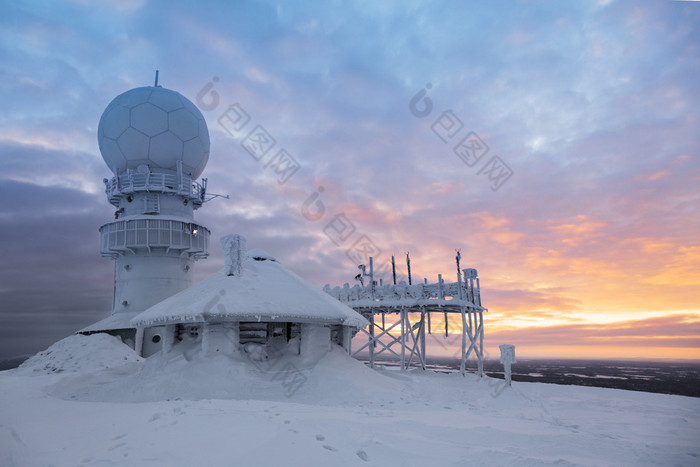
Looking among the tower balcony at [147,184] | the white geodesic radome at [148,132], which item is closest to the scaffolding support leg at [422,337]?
the tower balcony at [147,184]

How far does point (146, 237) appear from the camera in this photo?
29.3m

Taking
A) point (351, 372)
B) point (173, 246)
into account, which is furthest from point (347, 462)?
point (173, 246)

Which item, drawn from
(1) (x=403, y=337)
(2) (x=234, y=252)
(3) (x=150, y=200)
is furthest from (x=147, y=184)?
(1) (x=403, y=337)

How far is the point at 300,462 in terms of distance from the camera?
6133 mm

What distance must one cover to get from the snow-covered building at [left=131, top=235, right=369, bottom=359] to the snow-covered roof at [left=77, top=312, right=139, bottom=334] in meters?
10.1

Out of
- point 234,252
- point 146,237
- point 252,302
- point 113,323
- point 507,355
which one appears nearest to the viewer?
point 252,302

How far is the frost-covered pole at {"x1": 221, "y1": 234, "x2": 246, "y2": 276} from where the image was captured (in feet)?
64.3

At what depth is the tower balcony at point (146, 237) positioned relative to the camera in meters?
29.4

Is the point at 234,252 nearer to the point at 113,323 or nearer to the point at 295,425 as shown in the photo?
the point at 295,425

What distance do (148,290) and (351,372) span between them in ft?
62.7

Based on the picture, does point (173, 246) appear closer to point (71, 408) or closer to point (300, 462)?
point (71, 408)

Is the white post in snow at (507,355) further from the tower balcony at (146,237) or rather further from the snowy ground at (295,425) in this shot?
the tower balcony at (146,237)

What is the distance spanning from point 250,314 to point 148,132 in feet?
68.0

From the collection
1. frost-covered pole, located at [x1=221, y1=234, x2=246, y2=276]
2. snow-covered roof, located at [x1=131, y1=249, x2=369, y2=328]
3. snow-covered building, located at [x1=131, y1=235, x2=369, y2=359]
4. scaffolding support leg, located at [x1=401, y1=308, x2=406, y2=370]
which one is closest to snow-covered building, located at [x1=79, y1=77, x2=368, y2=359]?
snow-covered building, located at [x1=131, y1=235, x2=369, y2=359]
